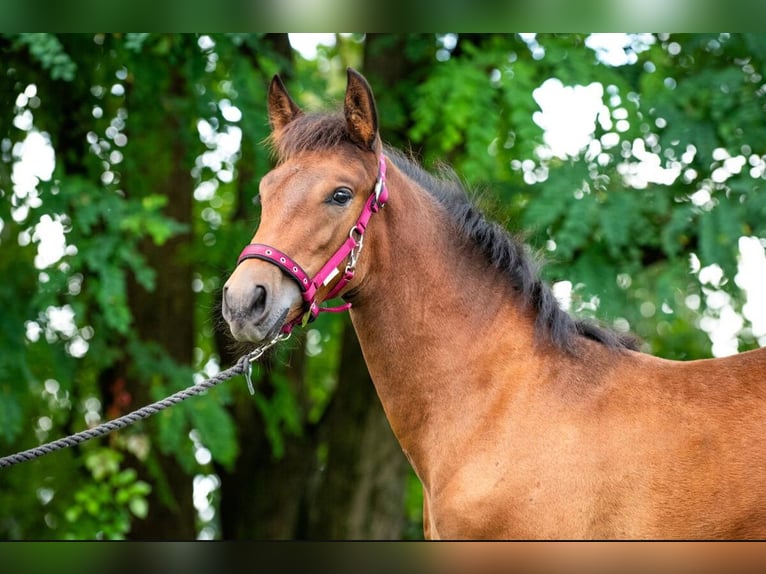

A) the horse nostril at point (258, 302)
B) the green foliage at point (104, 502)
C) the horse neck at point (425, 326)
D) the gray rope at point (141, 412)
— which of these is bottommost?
the green foliage at point (104, 502)

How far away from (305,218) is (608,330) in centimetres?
149

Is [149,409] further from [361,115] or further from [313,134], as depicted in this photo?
[361,115]

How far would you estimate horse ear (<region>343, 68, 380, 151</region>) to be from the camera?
353 centimetres

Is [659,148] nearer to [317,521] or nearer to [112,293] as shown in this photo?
[112,293]

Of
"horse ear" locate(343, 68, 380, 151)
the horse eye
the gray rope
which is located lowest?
the gray rope

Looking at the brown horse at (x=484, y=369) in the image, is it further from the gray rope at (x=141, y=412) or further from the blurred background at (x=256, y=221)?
the blurred background at (x=256, y=221)

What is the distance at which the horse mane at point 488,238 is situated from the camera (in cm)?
361

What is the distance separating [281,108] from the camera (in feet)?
13.1

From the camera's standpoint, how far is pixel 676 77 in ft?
23.4

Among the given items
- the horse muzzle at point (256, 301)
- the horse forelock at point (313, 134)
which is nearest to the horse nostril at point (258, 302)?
the horse muzzle at point (256, 301)

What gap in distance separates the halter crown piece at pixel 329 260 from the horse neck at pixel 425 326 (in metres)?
0.09

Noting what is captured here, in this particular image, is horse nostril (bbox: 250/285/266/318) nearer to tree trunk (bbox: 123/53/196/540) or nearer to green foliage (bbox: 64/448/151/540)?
green foliage (bbox: 64/448/151/540)

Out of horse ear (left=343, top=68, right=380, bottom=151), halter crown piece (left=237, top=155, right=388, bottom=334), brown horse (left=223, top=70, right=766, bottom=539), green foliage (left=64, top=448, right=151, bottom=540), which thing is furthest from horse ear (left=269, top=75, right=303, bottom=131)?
green foliage (left=64, top=448, right=151, bottom=540)

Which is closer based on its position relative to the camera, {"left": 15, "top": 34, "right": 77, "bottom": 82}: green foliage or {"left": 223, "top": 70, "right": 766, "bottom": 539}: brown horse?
{"left": 223, "top": 70, "right": 766, "bottom": 539}: brown horse
